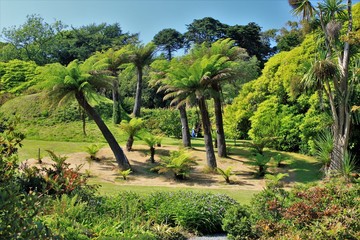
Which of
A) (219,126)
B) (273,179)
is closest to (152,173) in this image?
A: (219,126)

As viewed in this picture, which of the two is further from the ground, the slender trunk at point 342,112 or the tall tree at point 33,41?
the tall tree at point 33,41

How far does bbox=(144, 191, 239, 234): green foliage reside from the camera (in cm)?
705

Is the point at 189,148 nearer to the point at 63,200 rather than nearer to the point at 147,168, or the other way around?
the point at 147,168

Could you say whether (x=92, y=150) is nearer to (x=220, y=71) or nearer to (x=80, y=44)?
(x=220, y=71)

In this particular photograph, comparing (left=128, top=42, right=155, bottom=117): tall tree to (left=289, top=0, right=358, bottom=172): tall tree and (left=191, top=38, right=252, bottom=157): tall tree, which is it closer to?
(left=191, top=38, right=252, bottom=157): tall tree

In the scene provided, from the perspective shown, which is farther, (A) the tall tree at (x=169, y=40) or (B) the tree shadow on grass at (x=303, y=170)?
(A) the tall tree at (x=169, y=40)

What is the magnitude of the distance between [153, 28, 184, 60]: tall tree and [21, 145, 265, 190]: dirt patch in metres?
33.5

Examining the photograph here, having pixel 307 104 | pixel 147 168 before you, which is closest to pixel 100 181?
pixel 147 168

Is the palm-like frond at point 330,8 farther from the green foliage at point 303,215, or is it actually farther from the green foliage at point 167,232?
the green foliage at point 167,232

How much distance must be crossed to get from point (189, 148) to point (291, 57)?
7.16m

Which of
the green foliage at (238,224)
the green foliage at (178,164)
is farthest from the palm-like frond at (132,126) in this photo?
the green foliage at (238,224)

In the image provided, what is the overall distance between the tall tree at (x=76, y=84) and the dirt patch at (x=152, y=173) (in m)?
0.83

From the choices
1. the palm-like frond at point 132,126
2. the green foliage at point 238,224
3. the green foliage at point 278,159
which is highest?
the palm-like frond at point 132,126

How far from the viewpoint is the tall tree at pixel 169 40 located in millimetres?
49750
